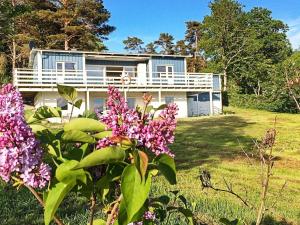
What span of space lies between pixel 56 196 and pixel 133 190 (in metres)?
0.28

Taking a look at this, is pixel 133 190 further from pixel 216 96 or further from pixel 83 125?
pixel 216 96

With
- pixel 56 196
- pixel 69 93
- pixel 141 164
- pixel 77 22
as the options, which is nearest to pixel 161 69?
pixel 77 22

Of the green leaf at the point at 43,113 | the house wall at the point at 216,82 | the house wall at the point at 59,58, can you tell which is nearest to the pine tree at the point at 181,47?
the house wall at the point at 216,82

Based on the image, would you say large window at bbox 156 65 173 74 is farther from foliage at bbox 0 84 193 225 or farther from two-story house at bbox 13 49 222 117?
foliage at bbox 0 84 193 225

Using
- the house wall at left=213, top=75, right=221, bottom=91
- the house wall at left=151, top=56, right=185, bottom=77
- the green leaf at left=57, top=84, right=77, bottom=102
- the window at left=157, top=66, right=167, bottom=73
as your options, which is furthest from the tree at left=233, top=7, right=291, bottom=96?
the green leaf at left=57, top=84, right=77, bottom=102

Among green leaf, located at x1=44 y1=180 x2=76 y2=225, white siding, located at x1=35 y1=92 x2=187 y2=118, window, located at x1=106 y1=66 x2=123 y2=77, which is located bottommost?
green leaf, located at x1=44 y1=180 x2=76 y2=225

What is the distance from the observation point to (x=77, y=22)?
47.4 meters

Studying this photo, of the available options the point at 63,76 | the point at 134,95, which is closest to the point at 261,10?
the point at 134,95

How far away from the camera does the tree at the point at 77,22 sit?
4397 centimetres

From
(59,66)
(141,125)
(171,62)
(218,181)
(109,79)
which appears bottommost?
(218,181)

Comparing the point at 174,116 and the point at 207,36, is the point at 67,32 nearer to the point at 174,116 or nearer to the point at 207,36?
the point at 207,36

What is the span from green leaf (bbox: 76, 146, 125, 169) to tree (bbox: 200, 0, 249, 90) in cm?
4788

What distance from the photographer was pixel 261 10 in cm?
A: 5862

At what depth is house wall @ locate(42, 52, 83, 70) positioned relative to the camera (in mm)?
31297
